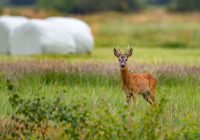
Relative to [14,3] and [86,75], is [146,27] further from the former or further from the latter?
[14,3]

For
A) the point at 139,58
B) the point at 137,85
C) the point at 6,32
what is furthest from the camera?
the point at 6,32

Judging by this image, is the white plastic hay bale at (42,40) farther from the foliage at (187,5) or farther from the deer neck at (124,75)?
the foliage at (187,5)

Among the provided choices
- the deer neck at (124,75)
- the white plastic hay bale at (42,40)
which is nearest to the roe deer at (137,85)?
the deer neck at (124,75)

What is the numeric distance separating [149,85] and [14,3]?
87.7 metres

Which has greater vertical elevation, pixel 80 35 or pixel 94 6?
pixel 94 6

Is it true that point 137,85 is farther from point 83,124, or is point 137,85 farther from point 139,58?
point 139,58

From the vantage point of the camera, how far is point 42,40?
27.8 metres

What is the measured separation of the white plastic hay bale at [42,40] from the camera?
27562 millimetres

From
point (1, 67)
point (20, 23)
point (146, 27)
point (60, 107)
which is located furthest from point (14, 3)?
point (60, 107)

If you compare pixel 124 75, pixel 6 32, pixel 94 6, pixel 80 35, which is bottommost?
pixel 80 35

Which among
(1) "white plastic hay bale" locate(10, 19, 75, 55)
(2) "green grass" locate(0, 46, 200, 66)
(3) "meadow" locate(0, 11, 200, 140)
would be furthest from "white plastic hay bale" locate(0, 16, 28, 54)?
(3) "meadow" locate(0, 11, 200, 140)

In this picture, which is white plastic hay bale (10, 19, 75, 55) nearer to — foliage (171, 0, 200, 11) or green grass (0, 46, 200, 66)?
green grass (0, 46, 200, 66)

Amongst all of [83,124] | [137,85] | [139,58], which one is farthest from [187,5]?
[83,124]

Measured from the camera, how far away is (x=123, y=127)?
9.00 metres
